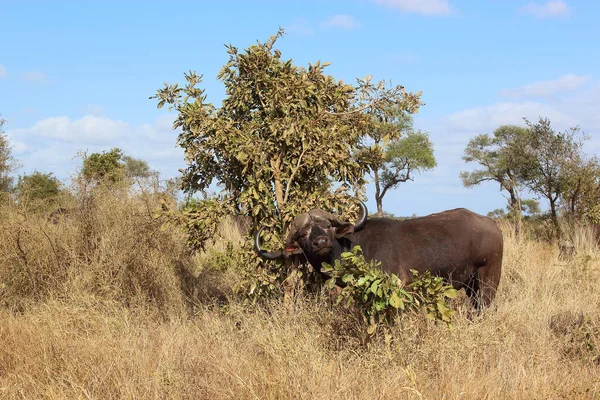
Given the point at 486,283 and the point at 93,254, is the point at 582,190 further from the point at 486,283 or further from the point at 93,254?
the point at 93,254

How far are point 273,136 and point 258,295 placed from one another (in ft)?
6.08

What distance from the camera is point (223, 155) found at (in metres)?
7.29

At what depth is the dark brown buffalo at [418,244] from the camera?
6918 mm

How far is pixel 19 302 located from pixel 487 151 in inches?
1179

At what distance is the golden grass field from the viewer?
513cm

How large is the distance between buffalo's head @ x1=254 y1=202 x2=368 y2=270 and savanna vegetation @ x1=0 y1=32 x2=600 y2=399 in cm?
24

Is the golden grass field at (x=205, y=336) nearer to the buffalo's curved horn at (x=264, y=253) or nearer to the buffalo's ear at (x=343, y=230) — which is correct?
the buffalo's curved horn at (x=264, y=253)

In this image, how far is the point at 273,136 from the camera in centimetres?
726

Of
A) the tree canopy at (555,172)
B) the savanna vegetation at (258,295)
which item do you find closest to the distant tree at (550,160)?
the tree canopy at (555,172)

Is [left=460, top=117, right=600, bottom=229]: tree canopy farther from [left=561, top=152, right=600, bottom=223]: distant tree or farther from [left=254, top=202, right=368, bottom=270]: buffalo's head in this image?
[left=254, top=202, right=368, bottom=270]: buffalo's head

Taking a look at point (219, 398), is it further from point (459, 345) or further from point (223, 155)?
point (223, 155)

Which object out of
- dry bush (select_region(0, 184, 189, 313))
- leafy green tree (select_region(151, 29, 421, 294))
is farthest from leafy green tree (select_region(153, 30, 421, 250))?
dry bush (select_region(0, 184, 189, 313))

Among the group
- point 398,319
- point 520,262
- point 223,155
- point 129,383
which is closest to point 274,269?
point 223,155

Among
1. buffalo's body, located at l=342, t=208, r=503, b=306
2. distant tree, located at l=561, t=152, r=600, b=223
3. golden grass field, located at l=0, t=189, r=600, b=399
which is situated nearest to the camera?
golden grass field, located at l=0, t=189, r=600, b=399
